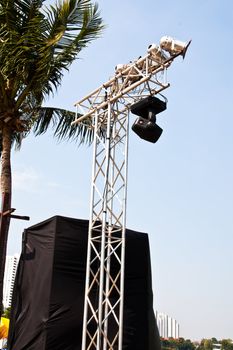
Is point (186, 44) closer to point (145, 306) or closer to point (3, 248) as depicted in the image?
point (3, 248)

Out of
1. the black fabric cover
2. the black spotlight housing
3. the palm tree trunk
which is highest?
the black spotlight housing

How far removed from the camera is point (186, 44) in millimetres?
7168

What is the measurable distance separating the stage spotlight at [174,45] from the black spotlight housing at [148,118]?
2.64 ft

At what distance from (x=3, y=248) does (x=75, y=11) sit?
4.30 metres

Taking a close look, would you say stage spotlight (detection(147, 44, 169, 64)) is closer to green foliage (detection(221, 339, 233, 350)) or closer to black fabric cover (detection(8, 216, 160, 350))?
black fabric cover (detection(8, 216, 160, 350))

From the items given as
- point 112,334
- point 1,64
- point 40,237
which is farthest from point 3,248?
point 1,64

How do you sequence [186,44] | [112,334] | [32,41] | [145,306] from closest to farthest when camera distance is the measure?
[186,44]
[32,41]
[112,334]
[145,306]

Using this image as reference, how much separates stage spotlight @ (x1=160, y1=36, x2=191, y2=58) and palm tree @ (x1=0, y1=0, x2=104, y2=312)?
1485 millimetres

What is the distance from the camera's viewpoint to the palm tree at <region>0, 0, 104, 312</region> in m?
7.71

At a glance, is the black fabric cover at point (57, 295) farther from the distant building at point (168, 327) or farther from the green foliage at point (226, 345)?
the distant building at point (168, 327)

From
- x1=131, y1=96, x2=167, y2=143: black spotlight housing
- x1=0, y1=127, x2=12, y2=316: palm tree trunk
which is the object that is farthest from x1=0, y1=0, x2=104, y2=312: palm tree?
x1=131, y1=96, x2=167, y2=143: black spotlight housing

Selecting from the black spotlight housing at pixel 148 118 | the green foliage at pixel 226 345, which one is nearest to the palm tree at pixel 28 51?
the black spotlight housing at pixel 148 118

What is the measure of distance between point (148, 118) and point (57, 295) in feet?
11.4

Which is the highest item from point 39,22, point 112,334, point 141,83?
point 39,22
